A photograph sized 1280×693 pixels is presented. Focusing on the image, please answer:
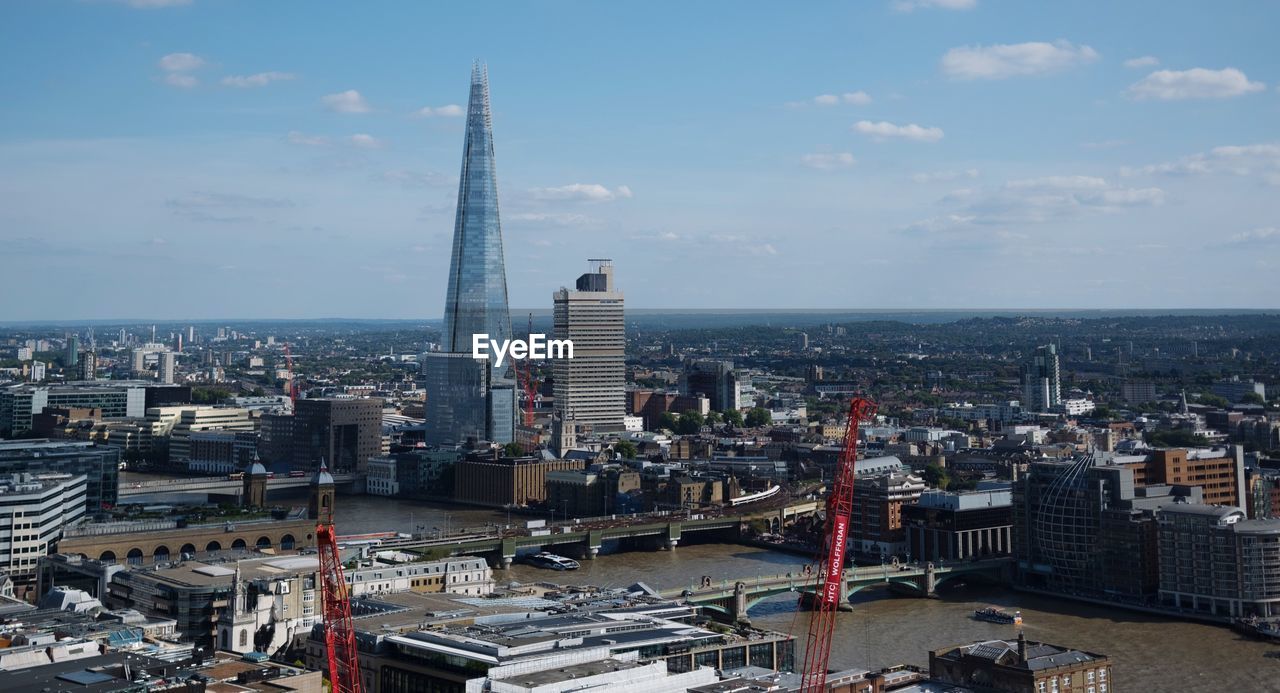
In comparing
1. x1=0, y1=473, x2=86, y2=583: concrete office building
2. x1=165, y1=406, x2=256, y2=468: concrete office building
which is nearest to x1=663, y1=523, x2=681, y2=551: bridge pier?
x1=0, y1=473, x2=86, y2=583: concrete office building

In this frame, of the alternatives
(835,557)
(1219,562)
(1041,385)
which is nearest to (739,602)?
(835,557)

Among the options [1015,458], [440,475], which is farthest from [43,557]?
[1015,458]

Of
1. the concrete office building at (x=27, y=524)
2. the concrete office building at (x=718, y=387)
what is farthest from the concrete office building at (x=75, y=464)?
the concrete office building at (x=718, y=387)

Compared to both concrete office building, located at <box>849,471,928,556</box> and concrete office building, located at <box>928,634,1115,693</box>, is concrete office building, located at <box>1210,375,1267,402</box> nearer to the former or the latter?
concrete office building, located at <box>849,471,928,556</box>

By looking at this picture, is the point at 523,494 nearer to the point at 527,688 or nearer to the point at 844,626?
the point at 844,626

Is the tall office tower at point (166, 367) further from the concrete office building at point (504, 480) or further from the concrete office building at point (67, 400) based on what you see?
the concrete office building at point (504, 480)

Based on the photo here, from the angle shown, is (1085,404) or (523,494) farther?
(1085,404)

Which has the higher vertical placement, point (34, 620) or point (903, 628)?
point (34, 620)
